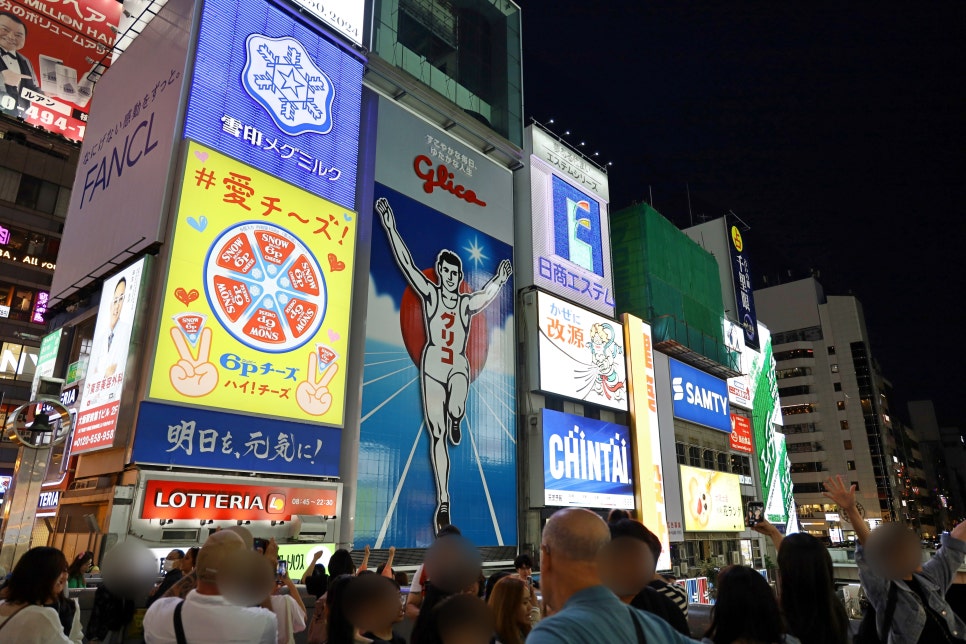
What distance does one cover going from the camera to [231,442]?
46.9 ft

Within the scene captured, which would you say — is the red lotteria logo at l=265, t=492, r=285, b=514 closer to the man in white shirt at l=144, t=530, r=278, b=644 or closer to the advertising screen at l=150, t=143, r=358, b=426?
the advertising screen at l=150, t=143, r=358, b=426

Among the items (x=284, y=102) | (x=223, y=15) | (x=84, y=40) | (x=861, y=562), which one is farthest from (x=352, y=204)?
(x=84, y=40)

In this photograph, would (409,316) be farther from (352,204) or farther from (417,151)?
(417,151)

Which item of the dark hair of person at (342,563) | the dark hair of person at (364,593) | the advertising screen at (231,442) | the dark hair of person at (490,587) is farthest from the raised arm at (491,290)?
the dark hair of person at (364,593)

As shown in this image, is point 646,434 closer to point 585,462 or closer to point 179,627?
point 585,462

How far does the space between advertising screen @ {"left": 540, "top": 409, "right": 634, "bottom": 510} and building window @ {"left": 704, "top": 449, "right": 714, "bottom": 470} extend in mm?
7735

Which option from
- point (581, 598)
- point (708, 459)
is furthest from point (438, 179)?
point (708, 459)

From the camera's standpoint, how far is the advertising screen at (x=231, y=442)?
522 inches

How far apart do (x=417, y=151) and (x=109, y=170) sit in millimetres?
8899

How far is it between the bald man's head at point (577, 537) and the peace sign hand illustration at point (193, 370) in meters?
13.3

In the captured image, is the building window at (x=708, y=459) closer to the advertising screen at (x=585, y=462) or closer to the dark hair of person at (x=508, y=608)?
the advertising screen at (x=585, y=462)

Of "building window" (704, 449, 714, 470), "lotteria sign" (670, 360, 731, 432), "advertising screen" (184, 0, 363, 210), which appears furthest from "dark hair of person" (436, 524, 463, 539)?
"building window" (704, 449, 714, 470)

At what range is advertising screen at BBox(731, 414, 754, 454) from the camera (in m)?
36.4

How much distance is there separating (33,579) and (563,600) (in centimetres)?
306
